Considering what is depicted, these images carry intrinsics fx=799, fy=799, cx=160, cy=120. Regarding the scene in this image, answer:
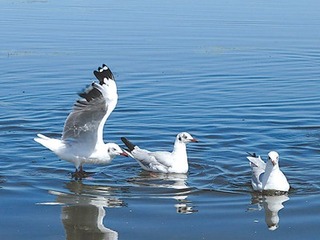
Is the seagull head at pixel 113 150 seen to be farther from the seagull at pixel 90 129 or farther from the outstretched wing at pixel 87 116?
the outstretched wing at pixel 87 116

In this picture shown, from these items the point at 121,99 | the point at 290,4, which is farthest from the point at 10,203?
the point at 290,4

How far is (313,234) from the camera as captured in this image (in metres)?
9.72

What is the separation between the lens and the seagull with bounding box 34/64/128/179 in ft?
39.3

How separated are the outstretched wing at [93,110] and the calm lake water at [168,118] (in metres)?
0.71

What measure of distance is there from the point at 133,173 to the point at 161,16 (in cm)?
2156

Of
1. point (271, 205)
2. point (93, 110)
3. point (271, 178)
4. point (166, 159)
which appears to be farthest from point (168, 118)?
point (271, 205)

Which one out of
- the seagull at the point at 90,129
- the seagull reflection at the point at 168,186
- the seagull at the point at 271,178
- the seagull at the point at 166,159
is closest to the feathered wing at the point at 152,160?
the seagull at the point at 166,159

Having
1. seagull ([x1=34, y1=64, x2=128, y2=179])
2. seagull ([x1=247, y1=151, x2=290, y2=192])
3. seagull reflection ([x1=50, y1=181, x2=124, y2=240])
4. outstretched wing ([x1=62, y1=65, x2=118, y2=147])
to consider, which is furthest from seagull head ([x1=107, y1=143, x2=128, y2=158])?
seagull ([x1=247, y1=151, x2=290, y2=192])

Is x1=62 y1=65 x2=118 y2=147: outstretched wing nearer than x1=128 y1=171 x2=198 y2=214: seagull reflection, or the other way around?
x1=128 y1=171 x2=198 y2=214: seagull reflection

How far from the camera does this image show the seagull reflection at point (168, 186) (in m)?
11.2

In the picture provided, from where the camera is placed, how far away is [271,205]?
11148 millimetres

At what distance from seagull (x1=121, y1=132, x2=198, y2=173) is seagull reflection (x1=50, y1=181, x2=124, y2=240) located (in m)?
1.32

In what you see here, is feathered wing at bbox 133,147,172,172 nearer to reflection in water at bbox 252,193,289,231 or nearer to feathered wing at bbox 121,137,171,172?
feathered wing at bbox 121,137,171,172

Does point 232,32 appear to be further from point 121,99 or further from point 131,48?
point 121,99
